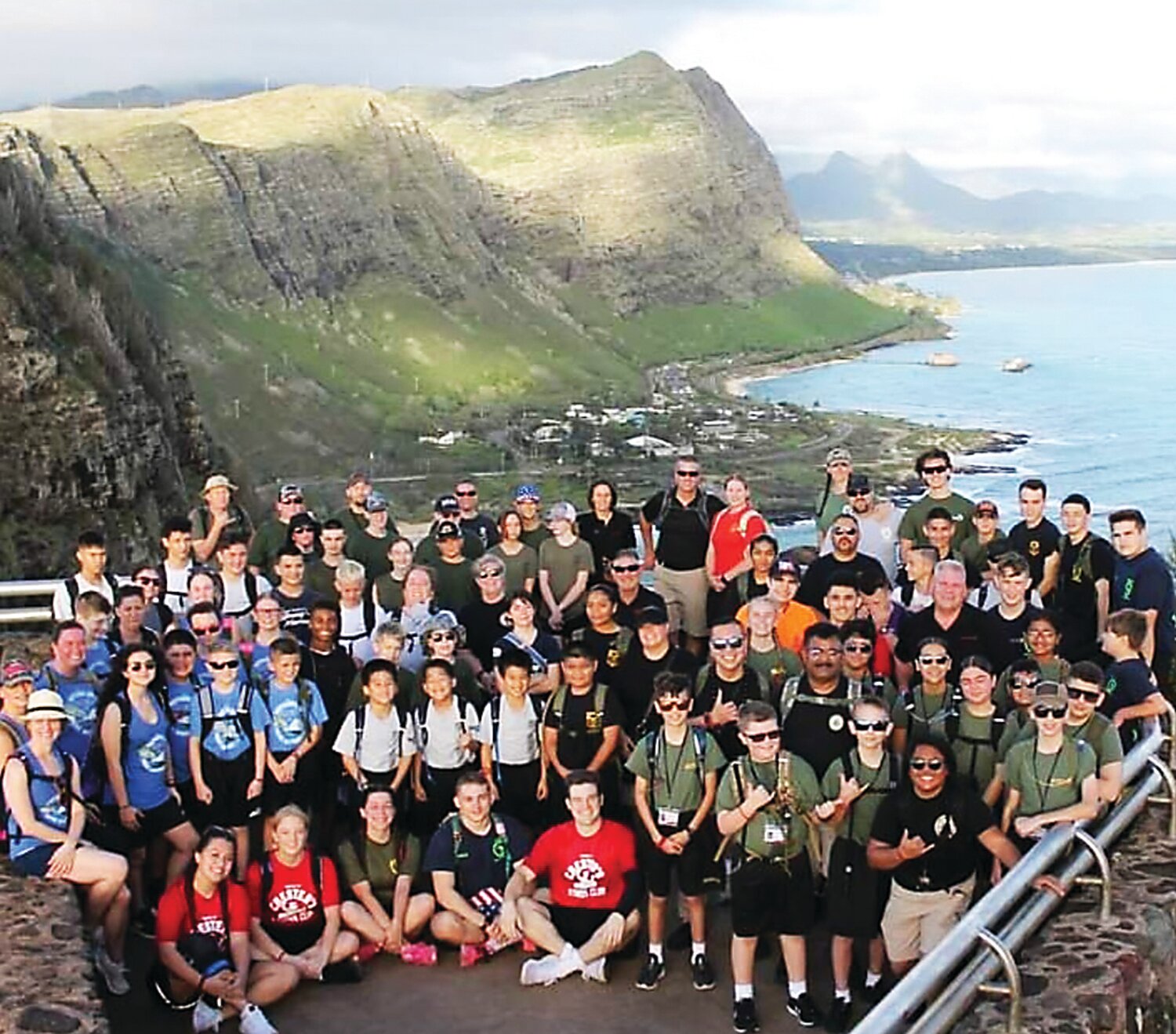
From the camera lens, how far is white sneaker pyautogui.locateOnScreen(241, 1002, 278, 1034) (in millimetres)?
7324


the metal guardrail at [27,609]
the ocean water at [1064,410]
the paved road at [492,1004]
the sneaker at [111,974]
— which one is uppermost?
the metal guardrail at [27,609]

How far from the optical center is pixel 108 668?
8531mm

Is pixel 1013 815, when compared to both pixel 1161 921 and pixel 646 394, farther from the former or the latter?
pixel 646 394

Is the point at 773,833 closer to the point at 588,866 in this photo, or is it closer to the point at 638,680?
the point at 588,866

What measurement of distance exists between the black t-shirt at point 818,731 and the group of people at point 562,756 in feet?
0.05

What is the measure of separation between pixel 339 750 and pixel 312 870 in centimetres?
72

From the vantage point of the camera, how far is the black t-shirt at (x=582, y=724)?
8.35 m

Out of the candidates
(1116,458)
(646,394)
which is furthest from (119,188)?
(1116,458)

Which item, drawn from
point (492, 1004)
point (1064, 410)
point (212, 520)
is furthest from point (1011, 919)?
point (1064, 410)

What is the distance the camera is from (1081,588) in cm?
955

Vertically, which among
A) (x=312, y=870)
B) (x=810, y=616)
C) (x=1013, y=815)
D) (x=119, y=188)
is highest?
(x=119, y=188)

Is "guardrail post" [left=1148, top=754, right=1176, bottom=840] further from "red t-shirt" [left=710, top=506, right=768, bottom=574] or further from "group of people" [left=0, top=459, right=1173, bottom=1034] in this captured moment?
"red t-shirt" [left=710, top=506, right=768, bottom=574]

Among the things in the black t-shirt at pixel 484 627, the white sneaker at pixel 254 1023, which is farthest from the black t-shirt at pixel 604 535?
the white sneaker at pixel 254 1023

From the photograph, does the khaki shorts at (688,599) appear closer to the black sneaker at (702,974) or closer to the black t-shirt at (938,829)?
the black sneaker at (702,974)
